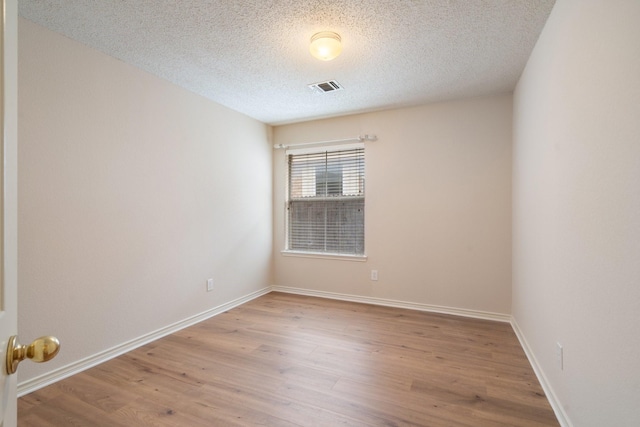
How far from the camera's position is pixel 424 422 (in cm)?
165

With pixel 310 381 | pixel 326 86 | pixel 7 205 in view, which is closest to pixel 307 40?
pixel 326 86

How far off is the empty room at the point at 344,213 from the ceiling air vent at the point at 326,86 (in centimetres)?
3

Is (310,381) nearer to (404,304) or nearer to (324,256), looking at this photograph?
(404,304)

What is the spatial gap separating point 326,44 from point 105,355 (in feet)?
9.31

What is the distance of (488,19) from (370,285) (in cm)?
285

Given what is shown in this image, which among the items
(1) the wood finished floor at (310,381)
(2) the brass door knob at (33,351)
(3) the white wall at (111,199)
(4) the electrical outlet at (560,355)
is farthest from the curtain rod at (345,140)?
(2) the brass door knob at (33,351)

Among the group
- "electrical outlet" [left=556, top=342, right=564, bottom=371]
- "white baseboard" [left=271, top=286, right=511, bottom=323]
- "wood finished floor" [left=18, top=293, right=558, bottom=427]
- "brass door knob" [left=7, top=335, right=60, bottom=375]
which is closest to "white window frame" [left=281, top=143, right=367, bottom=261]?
"white baseboard" [left=271, top=286, right=511, bottom=323]

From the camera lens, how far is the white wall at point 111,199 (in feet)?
6.54

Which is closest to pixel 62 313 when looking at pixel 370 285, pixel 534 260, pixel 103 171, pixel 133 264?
pixel 133 264

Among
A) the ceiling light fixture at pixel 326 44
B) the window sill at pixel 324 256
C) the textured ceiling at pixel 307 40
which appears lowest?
the window sill at pixel 324 256

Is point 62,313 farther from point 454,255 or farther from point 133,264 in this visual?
point 454,255

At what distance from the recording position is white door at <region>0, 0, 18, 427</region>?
0.64 metres

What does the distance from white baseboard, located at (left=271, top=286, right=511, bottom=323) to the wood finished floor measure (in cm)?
19

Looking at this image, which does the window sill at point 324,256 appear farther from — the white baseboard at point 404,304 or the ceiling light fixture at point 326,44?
the ceiling light fixture at point 326,44
